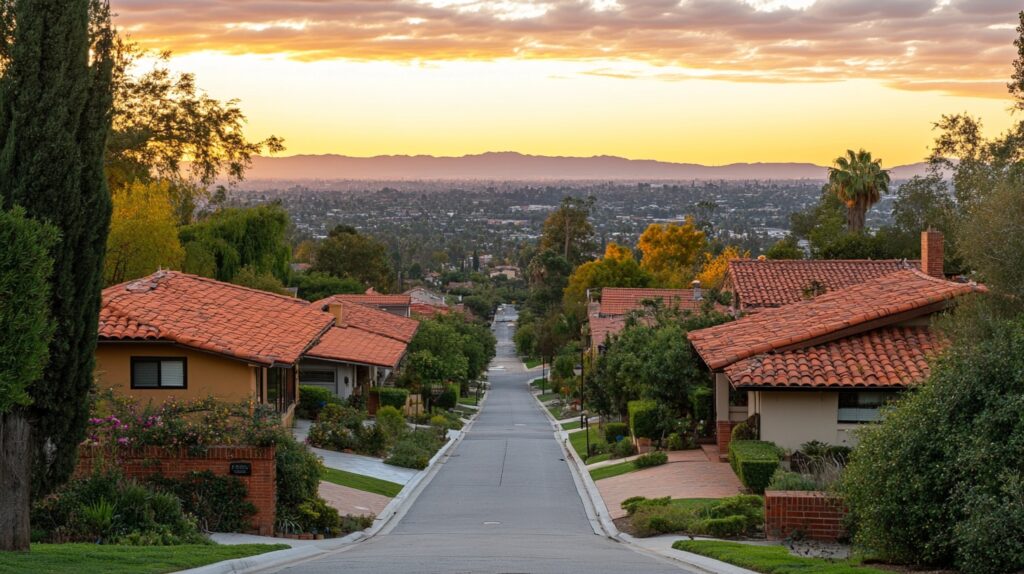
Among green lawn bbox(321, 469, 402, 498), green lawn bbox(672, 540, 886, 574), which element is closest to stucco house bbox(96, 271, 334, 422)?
green lawn bbox(321, 469, 402, 498)

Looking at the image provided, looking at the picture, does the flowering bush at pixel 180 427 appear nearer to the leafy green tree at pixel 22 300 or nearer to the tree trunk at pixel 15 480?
the tree trunk at pixel 15 480

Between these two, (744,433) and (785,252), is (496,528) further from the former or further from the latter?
(785,252)

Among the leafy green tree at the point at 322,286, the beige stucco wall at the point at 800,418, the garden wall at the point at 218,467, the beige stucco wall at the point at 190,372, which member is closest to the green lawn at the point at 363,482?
the beige stucco wall at the point at 190,372

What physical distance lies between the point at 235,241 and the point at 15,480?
49.3 metres

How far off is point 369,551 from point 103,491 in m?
4.35

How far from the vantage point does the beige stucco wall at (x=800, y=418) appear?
28656mm

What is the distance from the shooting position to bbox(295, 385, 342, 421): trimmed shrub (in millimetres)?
45094

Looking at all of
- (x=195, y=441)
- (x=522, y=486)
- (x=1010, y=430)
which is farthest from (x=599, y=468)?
(x=1010, y=430)

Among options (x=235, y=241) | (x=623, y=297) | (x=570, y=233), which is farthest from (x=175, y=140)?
(x=570, y=233)

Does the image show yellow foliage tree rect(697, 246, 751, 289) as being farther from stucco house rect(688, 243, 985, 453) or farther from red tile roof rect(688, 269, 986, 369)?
stucco house rect(688, 243, 985, 453)

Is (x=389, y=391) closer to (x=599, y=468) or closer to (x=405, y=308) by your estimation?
(x=599, y=468)

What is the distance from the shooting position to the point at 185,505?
71.5 ft

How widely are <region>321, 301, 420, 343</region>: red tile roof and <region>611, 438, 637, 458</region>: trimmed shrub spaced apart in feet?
83.3

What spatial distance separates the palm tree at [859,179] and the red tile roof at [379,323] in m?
29.9
